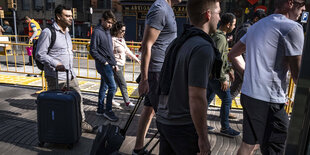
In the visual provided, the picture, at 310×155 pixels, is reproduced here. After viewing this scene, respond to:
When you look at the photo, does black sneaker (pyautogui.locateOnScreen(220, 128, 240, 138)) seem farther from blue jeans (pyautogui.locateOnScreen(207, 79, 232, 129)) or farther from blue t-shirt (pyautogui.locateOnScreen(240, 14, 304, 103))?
blue t-shirt (pyautogui.locateOnScreen(240, 14, 304, 103))

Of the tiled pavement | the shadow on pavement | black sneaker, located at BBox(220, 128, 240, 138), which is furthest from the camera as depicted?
the shadow on pavement

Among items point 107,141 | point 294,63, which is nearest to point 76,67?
point 107,141

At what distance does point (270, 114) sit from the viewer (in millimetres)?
2105

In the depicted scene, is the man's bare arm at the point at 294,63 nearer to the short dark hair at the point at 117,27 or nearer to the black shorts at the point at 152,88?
the black shorts at the point at 152,88

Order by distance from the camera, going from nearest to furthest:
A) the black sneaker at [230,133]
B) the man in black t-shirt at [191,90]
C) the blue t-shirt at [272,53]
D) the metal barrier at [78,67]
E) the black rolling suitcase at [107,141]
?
the man in black t-shirt at [191,90], the blue t-shirt at [272,53], the black rolling suitcase at [107,141], the black sneaker at [230,133], the metal barrier at [78,67]

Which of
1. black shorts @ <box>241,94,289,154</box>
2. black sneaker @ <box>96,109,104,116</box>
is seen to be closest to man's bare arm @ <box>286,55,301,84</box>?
black shorts @ <box>241,94,289,154</box>

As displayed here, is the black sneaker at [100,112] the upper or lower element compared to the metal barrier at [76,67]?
lower

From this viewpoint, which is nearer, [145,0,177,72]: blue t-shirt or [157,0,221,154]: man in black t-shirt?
[157,0,221,154]: man in black t-shirt

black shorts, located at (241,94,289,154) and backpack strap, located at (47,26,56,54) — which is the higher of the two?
backpack strap, located at (47,26,56,54)

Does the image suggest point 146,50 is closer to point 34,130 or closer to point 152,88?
point 152,88

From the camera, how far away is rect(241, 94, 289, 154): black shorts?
2.08m

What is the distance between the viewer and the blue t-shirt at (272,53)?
1985mm

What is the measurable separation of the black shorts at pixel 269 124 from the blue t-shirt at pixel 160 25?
1.12m

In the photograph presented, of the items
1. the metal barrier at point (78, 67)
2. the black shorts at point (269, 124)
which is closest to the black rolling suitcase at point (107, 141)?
the black shorts at point (269, 124)
